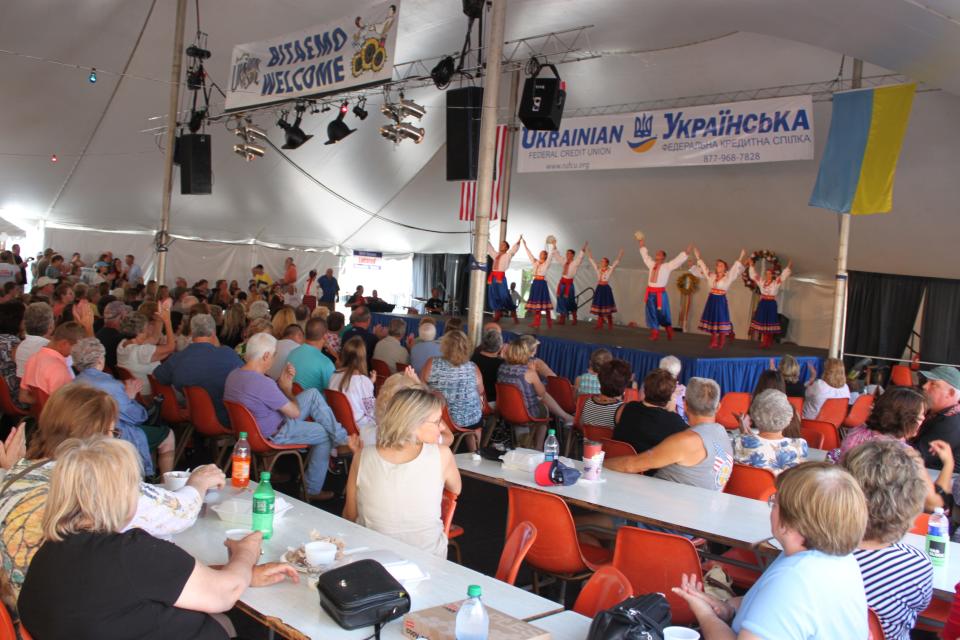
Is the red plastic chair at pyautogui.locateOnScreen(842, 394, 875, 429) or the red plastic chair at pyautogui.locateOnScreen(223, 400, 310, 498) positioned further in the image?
the red plastic chair at pyautogui.locateOnScreen(842, 394, 875, 429)

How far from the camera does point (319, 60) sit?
8508 mm

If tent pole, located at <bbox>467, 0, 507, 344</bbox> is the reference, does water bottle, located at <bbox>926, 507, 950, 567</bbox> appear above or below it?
below

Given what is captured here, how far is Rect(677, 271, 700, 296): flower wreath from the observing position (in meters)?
15.0

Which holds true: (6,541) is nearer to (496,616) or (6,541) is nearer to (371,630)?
(371,630)

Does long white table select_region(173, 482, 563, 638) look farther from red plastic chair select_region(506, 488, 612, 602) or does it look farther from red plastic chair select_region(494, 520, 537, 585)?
red plastic chair select_region(506, 488, 612, 602)

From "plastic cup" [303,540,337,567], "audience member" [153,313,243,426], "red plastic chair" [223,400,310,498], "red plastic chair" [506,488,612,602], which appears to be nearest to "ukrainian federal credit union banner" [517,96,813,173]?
"audience member" [153,313,243,426]

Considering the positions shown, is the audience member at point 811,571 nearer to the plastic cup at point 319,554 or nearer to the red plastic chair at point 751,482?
the plastic cup at point 319,554

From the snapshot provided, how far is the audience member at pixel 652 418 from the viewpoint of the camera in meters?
3.92

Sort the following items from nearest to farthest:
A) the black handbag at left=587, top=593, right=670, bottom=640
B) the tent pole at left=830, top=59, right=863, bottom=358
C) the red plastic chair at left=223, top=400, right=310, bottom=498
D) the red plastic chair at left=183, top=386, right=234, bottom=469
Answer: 1. the black handbag at left=587, top=593, right=670, bottom=640
2. the red plastic chair at left=223, top=400, right=310, bottom=498
3. the red plastic chair at left=183, top=386, right=234, bottom=469
4. the tent pole at left=830, top=59, right=863, bottom=358

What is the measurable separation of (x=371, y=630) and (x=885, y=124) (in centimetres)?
829

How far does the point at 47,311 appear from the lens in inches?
215

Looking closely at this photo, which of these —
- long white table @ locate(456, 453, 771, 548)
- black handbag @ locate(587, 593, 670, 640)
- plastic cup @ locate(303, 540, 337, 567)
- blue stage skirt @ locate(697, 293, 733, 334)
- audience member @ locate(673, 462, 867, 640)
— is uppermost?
blue stage skirt @ locate(697, 293, 733, 334)

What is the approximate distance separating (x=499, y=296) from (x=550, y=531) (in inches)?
413

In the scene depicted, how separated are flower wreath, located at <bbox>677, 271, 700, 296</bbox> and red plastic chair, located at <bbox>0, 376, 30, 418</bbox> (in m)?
12.0
